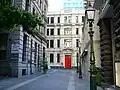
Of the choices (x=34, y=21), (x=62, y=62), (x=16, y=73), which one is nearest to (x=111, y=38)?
(x=34, y=21)

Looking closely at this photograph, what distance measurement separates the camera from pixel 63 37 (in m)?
77.1

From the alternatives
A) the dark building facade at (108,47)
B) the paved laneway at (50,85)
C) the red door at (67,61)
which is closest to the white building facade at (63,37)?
the red door at (67,61)

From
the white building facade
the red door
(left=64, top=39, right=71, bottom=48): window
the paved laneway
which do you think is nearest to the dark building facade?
the paved laneway

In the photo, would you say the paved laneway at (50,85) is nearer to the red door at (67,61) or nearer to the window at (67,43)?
the red door at (67,61)

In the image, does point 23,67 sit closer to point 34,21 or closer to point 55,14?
point 34,21

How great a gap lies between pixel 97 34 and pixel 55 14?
56.2 metres

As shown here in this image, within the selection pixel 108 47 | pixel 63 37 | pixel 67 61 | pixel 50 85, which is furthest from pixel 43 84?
pixel 63 37

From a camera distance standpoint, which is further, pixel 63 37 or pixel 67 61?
pixel 63 37

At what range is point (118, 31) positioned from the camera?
11.9 m

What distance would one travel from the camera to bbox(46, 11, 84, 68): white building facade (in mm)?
75000

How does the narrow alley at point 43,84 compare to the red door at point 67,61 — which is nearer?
the narrow alley at point 43,84

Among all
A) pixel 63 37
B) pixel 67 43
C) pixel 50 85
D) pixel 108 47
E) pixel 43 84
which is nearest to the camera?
pixel 108 47

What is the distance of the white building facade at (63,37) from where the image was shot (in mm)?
75000

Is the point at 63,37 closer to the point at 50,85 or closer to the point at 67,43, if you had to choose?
the point at 67,43
